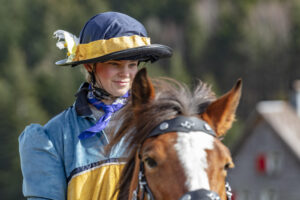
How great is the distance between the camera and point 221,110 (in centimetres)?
397

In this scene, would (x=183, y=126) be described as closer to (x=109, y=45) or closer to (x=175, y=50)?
(x=109, y=45)

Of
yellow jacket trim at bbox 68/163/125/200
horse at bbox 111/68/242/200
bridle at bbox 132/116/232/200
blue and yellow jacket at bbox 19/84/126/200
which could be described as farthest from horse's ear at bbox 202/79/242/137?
yellow jacket trim at bbox 68/163/125/200

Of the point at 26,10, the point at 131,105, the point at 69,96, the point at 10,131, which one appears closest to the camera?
the point at 131,105

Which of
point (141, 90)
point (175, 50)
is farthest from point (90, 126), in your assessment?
point (175, 50)

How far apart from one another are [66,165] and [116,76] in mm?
685

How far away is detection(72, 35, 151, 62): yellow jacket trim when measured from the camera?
475 cm

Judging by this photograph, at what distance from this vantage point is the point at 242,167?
163 ft

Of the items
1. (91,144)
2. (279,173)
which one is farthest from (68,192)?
(279,173)

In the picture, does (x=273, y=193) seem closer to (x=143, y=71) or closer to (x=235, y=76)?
(x=143, y=71)

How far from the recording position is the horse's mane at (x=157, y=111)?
3.89 metres

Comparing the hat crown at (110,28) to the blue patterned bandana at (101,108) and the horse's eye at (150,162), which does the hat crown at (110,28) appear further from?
the horse's eye at (150,162)

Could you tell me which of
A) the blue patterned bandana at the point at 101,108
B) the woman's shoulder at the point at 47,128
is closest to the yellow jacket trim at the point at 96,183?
the blue patterned bandana at the point at 101,108

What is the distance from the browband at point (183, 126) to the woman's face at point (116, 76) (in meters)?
1.03

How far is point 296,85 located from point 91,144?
4515cm
